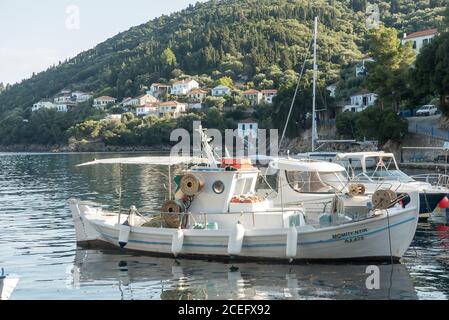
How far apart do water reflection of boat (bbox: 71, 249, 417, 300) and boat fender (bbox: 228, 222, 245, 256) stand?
1.83ft

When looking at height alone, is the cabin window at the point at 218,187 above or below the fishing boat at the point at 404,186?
above

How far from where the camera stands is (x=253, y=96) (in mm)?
156750

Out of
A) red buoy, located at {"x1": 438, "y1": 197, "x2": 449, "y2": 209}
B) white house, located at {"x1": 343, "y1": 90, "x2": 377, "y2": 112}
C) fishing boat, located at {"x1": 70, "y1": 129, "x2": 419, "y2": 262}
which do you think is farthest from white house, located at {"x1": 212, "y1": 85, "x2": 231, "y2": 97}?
fishing boat, located at {"x1": 70, "y1": 129, "x2": 419, "y2": 262}

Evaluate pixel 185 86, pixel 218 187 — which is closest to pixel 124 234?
pixel 218 187

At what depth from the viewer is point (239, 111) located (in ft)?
471

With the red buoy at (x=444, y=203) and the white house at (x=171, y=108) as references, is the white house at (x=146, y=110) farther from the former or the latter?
the red buoy at (x=444, y=203)

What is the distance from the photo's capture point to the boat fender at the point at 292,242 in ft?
69.2

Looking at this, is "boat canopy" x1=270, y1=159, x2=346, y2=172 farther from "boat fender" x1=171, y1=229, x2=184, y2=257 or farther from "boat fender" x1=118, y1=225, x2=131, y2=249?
"boat fender" x1=118, y1=225, x2=131, y2=249

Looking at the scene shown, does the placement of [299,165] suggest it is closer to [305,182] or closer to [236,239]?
[305,182]

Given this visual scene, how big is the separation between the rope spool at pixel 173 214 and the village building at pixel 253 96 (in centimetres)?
12982

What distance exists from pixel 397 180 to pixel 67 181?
3591 centimetres

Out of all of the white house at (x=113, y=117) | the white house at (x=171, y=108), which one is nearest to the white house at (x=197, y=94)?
the white house at (x=171, y=108)
